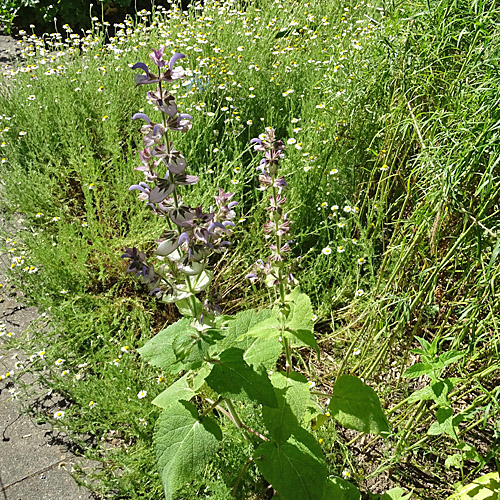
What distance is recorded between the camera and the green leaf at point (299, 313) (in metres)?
1.78

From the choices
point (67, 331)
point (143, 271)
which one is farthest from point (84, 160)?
point (143, 271)

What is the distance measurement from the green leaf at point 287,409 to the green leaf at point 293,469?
0.07 meters

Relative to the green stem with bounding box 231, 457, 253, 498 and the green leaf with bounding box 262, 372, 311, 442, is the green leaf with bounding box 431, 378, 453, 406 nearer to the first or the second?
the green leaf with bounding box 262, 372, 311, 442

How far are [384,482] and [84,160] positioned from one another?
113 inches

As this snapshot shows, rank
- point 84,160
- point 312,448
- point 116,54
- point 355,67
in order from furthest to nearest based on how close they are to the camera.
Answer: point 116,54 → point 84,160 → point 355,67 → point 312,448

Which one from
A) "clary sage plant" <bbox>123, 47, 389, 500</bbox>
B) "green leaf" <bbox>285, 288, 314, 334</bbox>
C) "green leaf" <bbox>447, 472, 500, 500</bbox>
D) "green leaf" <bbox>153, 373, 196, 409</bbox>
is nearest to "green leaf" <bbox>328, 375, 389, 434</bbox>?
"clary sage plant" <bbox>123, 47, 389, 500</bbox>

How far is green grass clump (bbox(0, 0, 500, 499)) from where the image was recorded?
77.1 inches

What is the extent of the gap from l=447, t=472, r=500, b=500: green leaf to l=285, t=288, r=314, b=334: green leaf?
79cm

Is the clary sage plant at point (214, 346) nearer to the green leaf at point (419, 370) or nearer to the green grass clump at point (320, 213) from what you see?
the green leaf at point (419, 370)

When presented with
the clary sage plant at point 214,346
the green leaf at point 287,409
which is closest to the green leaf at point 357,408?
the clary sage plant at point 214,346

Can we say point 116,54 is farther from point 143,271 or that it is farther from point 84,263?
point 143,271

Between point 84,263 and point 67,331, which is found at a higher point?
point 84,263

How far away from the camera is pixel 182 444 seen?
157 cm

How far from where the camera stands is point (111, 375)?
234cm
